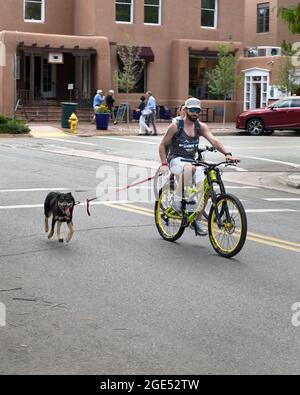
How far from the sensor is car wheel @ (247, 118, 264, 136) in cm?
3347

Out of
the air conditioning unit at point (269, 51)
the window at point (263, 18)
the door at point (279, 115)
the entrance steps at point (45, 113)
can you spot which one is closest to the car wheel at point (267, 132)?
the door at point (279, 115)

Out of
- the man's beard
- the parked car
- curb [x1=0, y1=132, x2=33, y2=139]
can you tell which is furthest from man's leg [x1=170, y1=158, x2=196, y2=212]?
the parked car

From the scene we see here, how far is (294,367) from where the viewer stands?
16.8ft

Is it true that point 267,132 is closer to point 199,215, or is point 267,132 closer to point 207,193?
point 199,215

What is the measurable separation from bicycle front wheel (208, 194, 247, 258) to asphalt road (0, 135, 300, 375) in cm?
16

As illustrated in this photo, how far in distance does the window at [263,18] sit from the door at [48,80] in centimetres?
1730

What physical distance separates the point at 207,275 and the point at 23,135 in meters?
23.1

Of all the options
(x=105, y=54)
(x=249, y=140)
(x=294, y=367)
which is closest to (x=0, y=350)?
(x=294, y=367)

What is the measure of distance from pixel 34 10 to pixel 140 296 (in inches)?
1452

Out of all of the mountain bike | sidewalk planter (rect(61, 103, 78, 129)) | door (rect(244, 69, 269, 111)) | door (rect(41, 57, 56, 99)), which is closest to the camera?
the mountain bike

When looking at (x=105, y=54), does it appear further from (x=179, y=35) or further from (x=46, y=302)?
(x=46, y=302)

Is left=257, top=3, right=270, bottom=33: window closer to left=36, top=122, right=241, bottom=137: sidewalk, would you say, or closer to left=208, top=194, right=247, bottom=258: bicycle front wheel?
left=36, top=122, right=241, bottom=137: sidewalk

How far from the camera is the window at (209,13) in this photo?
44.0 m

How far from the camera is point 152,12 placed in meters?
42.4
